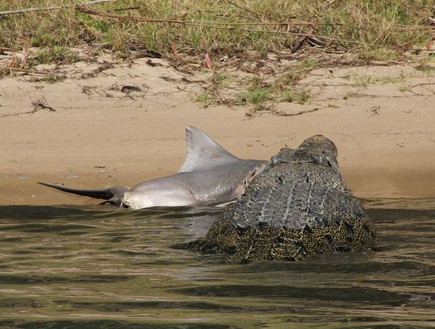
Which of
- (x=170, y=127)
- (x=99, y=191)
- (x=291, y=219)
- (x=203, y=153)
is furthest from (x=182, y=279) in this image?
(x=170, y=127)

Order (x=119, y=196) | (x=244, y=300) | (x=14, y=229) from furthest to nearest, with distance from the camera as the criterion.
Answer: (x=119, y=196), (x=14, y=229), (x=244, y=300)

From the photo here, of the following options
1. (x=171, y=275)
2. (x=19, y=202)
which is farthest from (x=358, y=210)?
(x=19, y=202)

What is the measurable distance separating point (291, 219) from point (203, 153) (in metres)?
2.79

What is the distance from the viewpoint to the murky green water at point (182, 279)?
184 inches

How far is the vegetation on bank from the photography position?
35.7 ft

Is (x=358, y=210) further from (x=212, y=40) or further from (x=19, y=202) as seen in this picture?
(x=212, y=40)

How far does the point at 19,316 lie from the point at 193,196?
3967 mm

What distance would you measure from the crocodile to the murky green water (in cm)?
11

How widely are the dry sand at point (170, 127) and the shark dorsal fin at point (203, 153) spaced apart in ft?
0.79

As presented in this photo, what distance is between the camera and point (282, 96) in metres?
10.0

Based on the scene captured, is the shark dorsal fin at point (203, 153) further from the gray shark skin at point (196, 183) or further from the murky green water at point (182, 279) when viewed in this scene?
the murky green water at point (182, 279)

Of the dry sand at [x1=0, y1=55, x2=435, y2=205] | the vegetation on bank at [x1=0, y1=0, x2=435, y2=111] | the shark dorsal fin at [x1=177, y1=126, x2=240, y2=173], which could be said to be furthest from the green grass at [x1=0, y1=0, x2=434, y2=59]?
the shark dorsal fin at [x1=177, y1=126, x2=240, y2=173]

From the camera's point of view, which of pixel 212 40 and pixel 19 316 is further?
pixel 212 40

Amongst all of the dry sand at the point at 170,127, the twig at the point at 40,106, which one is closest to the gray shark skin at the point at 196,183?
the dry sand at the point at 170,127
